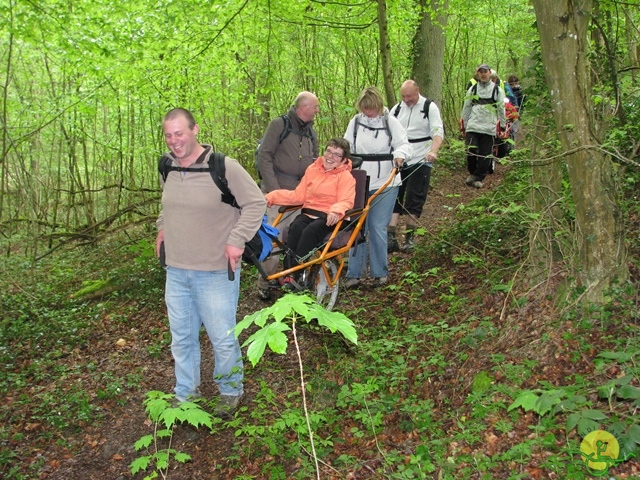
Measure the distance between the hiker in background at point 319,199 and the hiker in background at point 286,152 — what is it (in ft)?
1.10

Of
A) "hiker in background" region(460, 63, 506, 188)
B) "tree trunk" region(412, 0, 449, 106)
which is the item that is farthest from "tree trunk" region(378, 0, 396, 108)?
"hiker in background" region(460, 63, 506, 188)

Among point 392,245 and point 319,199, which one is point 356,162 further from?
point 392,245

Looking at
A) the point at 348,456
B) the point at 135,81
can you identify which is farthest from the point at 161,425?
the point at 135,81

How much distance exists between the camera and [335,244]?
18.7ft

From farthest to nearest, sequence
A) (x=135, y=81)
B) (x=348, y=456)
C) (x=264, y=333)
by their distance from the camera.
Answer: (x=135, y=81), (x=348, y=456), (x=264, y=333)

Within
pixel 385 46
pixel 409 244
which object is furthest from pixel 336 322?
pixel 385 46

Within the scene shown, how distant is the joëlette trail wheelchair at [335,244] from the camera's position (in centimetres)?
555

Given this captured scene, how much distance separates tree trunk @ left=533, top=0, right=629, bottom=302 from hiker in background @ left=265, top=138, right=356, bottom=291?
7.13 ft

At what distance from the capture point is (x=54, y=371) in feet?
17.9

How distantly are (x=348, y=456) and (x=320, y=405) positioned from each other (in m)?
0.81

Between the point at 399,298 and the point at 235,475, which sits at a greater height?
the point at 399,298

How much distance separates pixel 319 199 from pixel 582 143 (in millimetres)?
2616

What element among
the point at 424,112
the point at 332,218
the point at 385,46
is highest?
the point at 385,46

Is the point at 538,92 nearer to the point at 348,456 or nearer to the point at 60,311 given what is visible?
the point at 348,456
